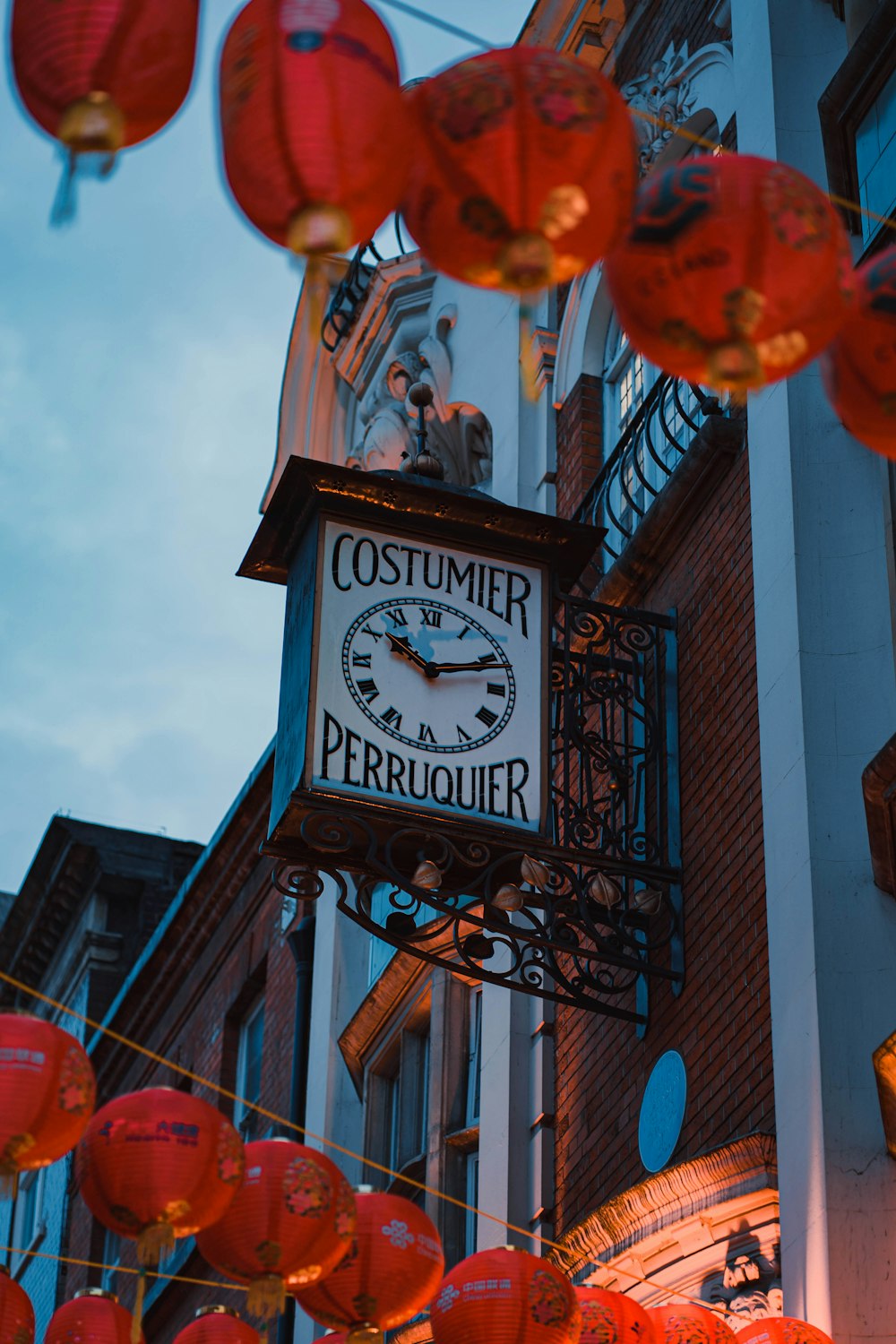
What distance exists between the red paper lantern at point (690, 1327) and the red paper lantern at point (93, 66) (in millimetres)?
4488

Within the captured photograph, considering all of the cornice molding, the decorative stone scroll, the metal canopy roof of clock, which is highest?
the cornice molding

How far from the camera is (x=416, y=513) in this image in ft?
36.6

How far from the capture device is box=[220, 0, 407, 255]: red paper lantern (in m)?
6.18

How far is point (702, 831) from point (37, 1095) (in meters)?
4.08

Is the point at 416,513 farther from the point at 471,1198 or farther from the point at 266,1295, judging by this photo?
the point at 266,1295

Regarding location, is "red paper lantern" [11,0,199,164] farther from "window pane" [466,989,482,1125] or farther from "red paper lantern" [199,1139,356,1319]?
"window pane" [466,989,482,1125]

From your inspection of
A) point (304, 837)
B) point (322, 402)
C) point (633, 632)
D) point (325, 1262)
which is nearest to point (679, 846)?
point (633, 632)

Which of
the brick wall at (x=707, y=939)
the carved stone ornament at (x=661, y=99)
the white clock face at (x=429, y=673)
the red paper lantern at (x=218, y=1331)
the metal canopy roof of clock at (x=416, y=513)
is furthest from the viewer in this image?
the carved stone ornament at (x=661, y=99)

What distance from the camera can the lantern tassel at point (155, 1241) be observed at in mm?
7578

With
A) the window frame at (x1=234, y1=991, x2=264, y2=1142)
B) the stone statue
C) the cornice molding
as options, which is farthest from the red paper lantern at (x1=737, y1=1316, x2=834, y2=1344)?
the window frame at (x1=234, y1=991, x2=264, y2=1142)

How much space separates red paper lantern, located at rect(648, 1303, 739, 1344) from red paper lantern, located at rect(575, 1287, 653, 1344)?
0.05m

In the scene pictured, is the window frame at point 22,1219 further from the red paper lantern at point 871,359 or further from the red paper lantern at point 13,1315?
the red paper lantern at point 871,359

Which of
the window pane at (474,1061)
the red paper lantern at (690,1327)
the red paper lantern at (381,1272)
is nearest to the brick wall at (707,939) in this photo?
the red paper lantern at (690,1327)

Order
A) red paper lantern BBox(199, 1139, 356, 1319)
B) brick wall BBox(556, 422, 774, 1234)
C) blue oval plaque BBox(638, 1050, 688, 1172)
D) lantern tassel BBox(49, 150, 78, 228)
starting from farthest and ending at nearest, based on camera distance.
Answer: blue oval plaque BBox(638, 1050, 688, 1172), brick wall BBox(556, 422, 774, 1234), red paper lantern BBox(199, 1139, 356, 1319), lantern tassel BBox(49, 150, 78, 228)
